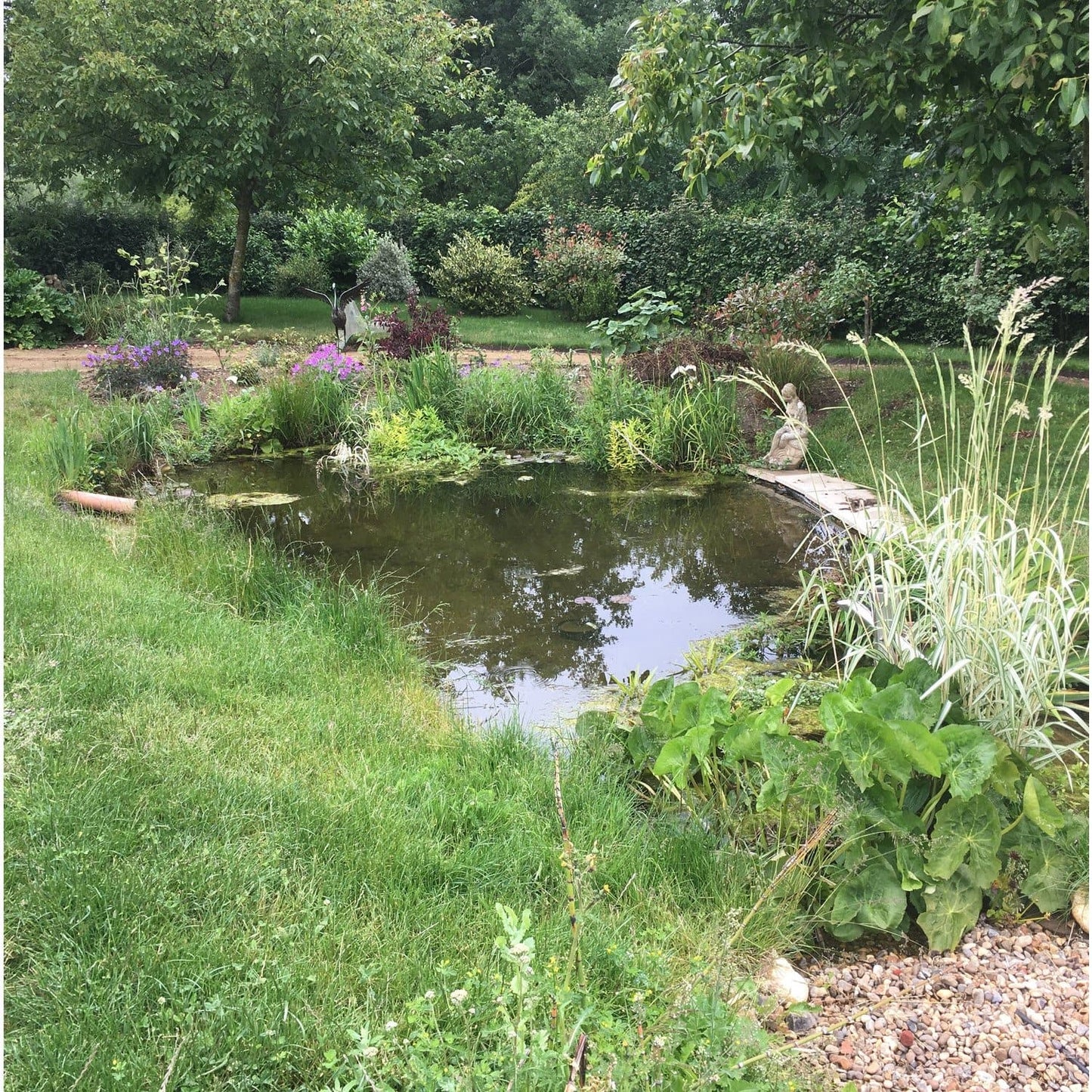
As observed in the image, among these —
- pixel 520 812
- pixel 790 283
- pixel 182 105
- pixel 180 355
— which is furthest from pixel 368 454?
pixel 182 105

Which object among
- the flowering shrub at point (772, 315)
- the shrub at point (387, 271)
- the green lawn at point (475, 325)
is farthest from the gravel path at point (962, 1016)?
the shrub at point (387, 271)

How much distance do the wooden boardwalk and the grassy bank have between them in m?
3.25

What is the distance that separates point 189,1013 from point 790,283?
8.91 metres

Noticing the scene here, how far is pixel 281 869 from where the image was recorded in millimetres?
1943

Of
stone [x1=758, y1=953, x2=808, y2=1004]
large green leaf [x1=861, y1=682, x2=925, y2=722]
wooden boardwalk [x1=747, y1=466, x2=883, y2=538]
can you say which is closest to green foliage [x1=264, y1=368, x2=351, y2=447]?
wooden boardwalk [x1=747, y1=466, x2=883, y2=538]

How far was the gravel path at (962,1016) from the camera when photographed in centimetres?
168

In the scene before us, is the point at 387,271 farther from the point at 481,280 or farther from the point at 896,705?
the point at 896,705

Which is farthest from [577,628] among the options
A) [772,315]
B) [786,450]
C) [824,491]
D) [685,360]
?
[772,315]

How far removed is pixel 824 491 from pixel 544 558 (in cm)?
214

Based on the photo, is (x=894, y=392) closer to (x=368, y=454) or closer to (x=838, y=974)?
(x=368, y=454)

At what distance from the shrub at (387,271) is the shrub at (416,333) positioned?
6171 millimetres

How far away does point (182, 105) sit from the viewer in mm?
11555

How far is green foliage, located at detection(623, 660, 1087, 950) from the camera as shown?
6.85 ft

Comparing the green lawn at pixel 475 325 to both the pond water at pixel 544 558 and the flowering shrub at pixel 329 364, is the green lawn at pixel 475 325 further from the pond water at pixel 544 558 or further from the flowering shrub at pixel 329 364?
the pond water at pixel 544 558
